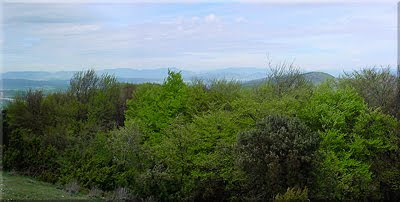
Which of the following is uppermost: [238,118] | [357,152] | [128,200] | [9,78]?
[9,78]

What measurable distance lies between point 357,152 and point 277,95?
6472mm

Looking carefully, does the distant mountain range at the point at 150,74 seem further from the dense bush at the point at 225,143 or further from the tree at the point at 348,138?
the tree at the point at 348,138

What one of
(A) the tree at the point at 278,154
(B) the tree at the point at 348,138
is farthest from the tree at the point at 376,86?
(A) the tree at the point at 278,154

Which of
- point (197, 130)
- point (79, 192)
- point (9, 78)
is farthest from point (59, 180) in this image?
point (197, 130)

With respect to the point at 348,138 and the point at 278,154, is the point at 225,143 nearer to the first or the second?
the point at 278,154

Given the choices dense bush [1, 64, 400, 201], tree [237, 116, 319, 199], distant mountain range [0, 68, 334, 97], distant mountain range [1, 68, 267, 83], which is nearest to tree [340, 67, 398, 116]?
dense bush [1, 64, 400, 201]

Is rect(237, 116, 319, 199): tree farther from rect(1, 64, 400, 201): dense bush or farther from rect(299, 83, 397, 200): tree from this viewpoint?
rect(299, 83, 397, 200): tree

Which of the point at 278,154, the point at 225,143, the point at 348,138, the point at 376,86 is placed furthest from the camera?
the point at 376,86

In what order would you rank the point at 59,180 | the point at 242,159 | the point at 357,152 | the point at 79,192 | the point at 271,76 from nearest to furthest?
the point at 242,159, the point at 357,152, the point at 79,192, the point at 59,180, the point at 271,76

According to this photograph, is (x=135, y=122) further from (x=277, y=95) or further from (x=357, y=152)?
(x=357, y=152)

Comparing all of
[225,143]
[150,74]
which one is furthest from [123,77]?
[225,143]

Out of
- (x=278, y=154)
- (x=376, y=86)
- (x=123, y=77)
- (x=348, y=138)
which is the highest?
(x=123, y=77)

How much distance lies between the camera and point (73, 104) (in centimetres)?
3575

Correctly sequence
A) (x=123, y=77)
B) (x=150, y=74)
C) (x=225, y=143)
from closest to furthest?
(x=225, y=143), (x=150, y=74), (x=123, y=77)
